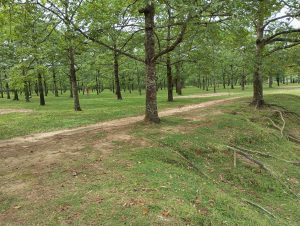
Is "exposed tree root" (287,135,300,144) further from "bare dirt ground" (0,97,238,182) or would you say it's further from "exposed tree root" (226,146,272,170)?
"bare dirt ground" (0,97,238,182)

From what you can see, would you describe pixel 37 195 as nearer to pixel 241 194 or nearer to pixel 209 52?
pixel 241 194

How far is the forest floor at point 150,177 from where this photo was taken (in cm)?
442

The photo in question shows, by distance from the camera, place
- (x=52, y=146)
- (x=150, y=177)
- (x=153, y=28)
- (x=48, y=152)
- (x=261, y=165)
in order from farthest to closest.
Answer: (x=153, y=28)
(x=52, y=146)
(x=261, y=165)
(x=48, y=152)
(x=150, y=177)

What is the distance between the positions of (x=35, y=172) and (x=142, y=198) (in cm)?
285

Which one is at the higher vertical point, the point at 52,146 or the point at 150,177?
the point at 52,146

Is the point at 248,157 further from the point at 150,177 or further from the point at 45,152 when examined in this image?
the point at 45,152

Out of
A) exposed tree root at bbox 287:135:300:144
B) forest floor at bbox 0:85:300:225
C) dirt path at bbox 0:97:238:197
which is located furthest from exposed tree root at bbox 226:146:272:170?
exposed tree root at bbox 287:135:300:144

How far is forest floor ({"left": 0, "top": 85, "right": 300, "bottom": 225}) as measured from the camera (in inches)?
174

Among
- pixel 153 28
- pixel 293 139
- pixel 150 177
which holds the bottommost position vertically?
pixel 293 139

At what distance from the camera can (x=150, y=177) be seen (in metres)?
5.77

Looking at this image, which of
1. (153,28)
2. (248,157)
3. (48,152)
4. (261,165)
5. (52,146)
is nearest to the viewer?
(48,152)

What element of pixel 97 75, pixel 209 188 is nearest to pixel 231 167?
pixel 209 188

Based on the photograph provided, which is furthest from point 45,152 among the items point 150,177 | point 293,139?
point 293,139

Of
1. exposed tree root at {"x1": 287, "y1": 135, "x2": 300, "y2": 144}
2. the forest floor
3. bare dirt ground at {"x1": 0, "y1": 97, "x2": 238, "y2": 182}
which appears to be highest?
bare dirt ground at {"x1": 0, "y1": 97, "x2": 238, "y2": 182}
